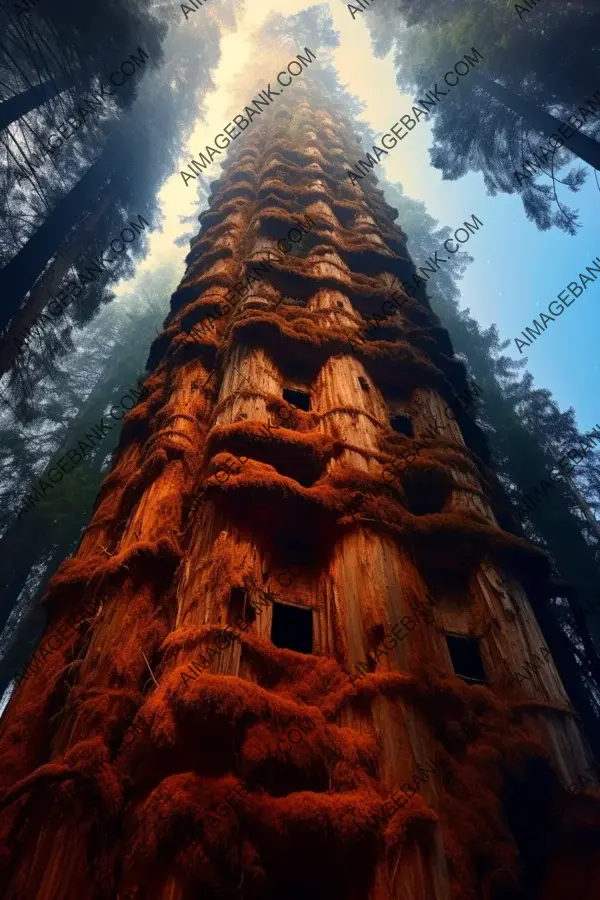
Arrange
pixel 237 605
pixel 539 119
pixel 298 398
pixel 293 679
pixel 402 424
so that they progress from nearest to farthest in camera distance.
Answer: pixel 293 679 → pixel 237 605 → pixel 298 398 → pixel 402 424 → pixel 539 119

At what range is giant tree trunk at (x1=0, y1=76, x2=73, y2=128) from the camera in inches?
362

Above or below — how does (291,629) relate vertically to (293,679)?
above

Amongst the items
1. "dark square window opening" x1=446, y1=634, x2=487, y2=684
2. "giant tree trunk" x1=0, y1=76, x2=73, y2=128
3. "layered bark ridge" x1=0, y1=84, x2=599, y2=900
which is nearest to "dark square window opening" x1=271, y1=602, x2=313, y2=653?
"layered bark ridge" x1=0, y1=84, x2=599, y2=900

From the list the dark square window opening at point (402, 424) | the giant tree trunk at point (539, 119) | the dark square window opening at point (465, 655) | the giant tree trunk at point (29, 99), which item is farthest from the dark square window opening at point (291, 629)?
the giant tree trunk at point (29, 99)

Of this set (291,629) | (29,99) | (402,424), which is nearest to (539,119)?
(402,424)

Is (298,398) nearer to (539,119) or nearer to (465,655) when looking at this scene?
(465,655)

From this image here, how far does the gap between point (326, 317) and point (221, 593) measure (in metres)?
7.30

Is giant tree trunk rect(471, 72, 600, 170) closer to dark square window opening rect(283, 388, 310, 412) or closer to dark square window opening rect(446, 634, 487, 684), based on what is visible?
dark square window opening rect(283, 388, 310, 412)

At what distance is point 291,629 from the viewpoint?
657cm

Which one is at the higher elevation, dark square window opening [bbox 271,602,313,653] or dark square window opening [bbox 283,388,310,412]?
dark square window opening [bbox 283,388,310,412]

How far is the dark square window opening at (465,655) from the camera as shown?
6396mm

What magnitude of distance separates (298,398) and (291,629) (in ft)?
15.3

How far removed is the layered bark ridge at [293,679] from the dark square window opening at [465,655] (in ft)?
0.45

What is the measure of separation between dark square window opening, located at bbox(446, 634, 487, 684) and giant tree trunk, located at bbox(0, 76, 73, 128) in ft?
37.0
